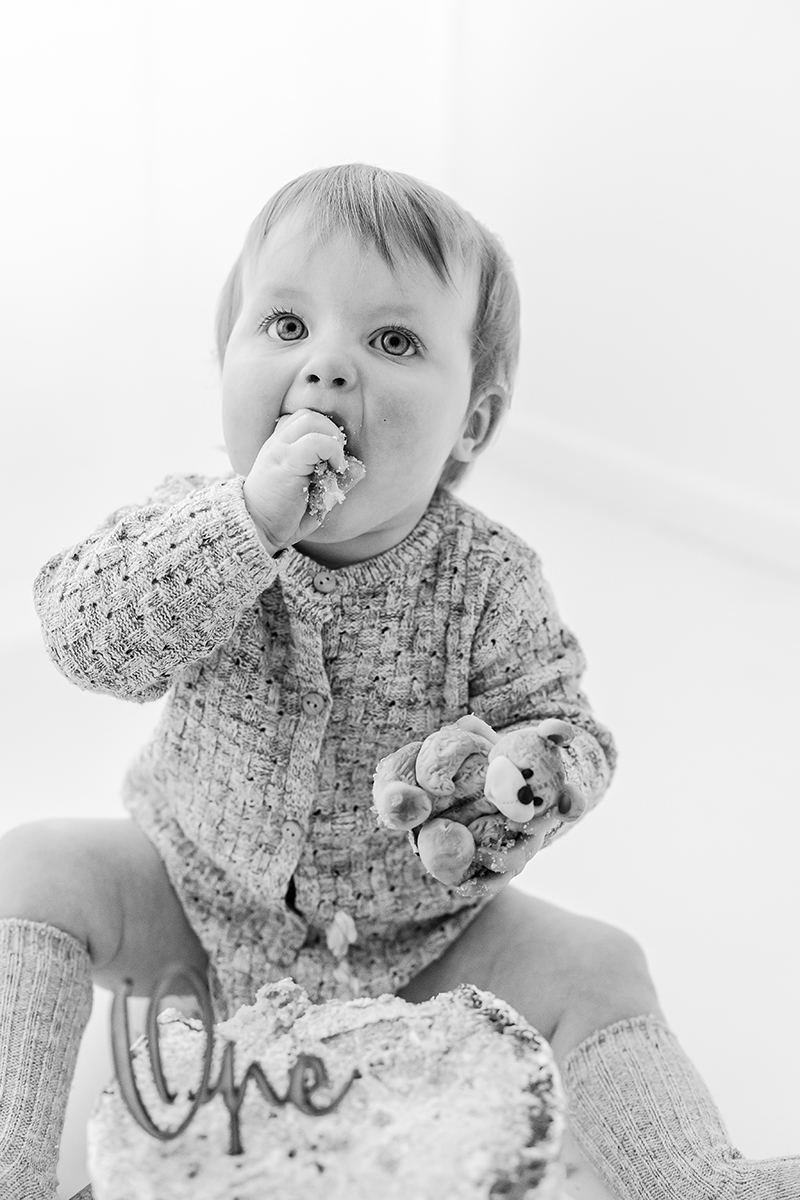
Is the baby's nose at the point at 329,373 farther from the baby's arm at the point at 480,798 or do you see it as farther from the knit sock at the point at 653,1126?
the knit sock at the point at 653,1126

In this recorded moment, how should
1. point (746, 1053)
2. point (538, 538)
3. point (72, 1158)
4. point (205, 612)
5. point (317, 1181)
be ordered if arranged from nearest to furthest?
1. point (317, 1181)
2. point (205, 612)
3. point (72, 1158)
4. point (746, 1053)
5. point (538, 538)

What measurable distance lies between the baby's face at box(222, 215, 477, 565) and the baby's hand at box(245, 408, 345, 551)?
0.03 m

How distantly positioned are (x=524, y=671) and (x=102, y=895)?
317mm

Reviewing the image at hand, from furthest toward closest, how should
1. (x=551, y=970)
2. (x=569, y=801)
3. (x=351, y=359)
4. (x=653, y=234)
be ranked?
(x=653, y=234), (x=551, y=970), (x=351, y=359), (x=569, y=801)

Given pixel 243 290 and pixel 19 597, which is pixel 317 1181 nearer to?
pixel 243 290

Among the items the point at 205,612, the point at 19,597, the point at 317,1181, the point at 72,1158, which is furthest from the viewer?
the point at 19,597

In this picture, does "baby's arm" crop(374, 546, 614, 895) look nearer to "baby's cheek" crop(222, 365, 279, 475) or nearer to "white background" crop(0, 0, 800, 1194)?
"baby's cheek" crop(222, 365, 279, 475)

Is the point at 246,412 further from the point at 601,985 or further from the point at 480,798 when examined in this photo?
the point at 601,985

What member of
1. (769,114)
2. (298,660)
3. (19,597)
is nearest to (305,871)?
(298,660)

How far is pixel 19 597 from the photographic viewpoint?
1.49 metres

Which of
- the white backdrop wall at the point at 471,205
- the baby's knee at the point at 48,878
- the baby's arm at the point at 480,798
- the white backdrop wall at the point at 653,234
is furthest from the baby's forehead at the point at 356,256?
the white backdrop wall at the point at 653,234

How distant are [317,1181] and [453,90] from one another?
61.7 inches

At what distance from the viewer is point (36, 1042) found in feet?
2.71

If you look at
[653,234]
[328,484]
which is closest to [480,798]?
[328,484]
